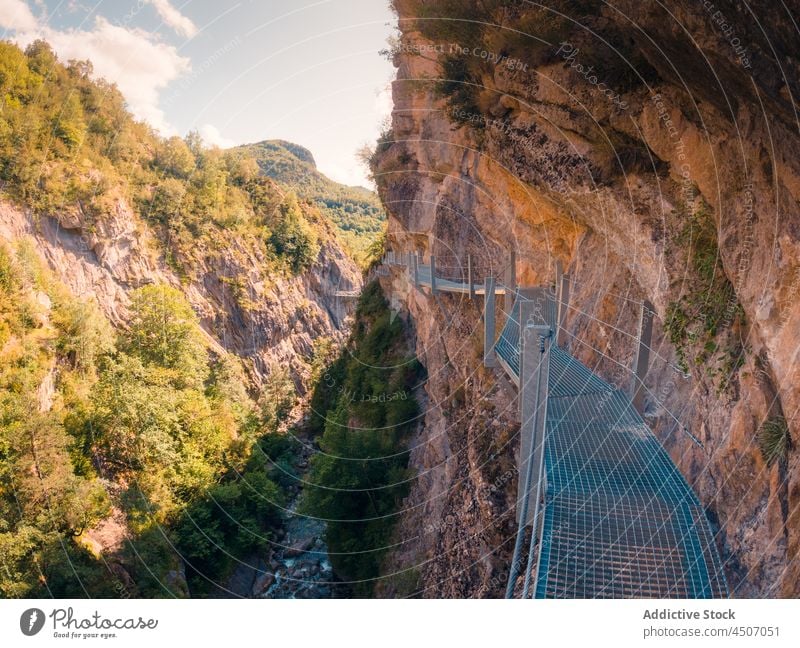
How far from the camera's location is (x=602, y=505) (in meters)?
3.70

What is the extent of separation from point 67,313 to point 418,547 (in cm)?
1435

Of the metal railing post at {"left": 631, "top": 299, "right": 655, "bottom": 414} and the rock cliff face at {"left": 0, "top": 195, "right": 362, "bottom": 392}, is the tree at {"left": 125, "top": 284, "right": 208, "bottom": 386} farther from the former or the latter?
the metal railing post at {"left": 631, "top": 299, "right": 655, "bottom": 414}

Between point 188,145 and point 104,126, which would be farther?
point 188,145

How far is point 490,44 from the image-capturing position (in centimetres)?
723

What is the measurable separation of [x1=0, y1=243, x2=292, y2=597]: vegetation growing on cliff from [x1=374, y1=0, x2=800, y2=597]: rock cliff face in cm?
704

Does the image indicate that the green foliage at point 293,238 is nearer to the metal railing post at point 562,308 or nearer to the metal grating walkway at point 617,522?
the metal railing post at point 562,308

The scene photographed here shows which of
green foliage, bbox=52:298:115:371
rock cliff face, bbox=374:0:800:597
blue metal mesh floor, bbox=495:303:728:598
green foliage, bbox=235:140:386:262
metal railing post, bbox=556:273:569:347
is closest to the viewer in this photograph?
blue metal mesh floor, bbox=495:303:728:598

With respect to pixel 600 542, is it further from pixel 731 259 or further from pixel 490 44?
pixel 490 44

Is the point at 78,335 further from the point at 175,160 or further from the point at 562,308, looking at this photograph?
the point at 175,160

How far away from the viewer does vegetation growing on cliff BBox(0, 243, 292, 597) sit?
434 inches

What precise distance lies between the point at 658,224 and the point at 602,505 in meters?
3.76

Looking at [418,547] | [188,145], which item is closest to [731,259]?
[418,547]

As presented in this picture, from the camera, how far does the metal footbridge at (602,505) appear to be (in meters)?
3.18

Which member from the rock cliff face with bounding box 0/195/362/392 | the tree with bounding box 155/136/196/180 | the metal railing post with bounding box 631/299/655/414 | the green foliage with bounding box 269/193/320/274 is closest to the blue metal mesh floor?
the metal railing post with bounding box 631/299/655/414
